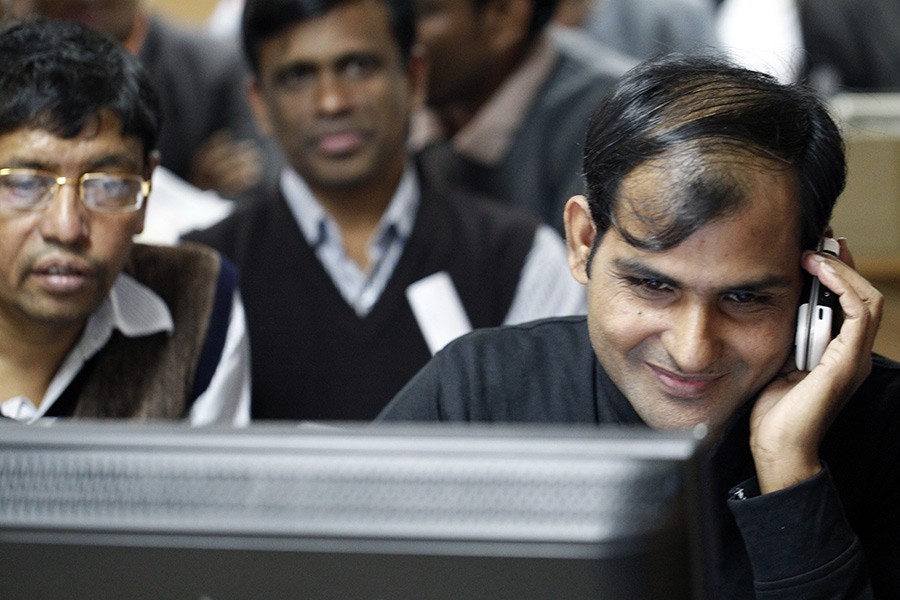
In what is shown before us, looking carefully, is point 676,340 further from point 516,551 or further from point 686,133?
point 516,551

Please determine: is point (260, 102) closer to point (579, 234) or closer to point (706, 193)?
point (579, 234)

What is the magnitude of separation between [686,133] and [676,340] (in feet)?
0.59

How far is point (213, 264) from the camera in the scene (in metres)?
1.65

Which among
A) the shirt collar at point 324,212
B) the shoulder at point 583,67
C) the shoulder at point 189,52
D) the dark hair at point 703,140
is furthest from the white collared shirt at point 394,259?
the shoulder at point 189,52

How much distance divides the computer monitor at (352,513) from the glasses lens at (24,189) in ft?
2.39

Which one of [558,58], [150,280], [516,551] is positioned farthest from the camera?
[558,58]

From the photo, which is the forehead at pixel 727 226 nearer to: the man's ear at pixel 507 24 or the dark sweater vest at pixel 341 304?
the dark sweater vest at pixel 341 304

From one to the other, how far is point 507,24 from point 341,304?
967 mm

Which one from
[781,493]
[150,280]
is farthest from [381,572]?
[150,280]

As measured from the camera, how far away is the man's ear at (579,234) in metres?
1.20

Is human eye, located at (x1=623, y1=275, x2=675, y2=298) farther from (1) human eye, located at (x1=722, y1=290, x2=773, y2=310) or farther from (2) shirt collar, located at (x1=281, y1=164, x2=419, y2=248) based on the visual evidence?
(2) shirt collar, located at (x1=281, y1=164, x2=419, y2=248)

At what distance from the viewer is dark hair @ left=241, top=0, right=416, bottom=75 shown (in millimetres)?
2080

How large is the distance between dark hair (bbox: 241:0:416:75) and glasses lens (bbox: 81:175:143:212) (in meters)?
0.77

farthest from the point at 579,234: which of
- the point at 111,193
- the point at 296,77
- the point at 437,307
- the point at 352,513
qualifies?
the point at 296,77
